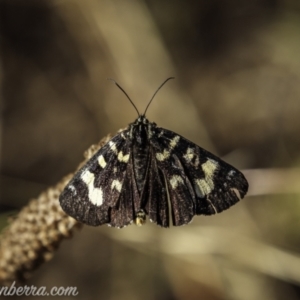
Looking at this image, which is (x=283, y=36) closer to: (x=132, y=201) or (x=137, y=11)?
(x=137, y=11)

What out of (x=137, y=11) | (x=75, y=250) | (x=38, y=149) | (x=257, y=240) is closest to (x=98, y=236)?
(x=75, y=250)

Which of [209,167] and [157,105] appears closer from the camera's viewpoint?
[209,167]

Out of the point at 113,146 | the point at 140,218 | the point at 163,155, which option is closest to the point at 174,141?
the point at 163,155

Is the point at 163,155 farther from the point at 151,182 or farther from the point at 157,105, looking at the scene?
the point at 157,105

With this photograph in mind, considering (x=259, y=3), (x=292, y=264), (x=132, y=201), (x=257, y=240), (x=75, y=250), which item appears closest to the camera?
(x=132, y=201)

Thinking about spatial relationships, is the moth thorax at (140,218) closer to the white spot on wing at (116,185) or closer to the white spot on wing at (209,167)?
the white spot on wing at (116,185)

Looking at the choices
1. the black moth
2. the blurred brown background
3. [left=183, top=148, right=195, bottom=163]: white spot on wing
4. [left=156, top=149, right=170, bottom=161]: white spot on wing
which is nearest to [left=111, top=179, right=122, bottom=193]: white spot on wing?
the black moth
